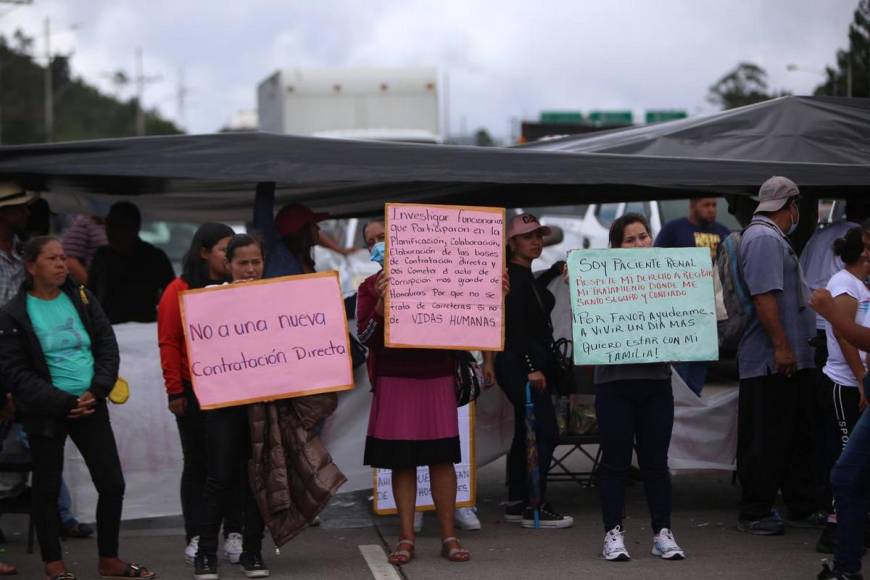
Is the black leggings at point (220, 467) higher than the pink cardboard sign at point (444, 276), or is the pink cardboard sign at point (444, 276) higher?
the pink cardboard sign at point (444, 276)

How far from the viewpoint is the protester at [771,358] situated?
23.0 feet

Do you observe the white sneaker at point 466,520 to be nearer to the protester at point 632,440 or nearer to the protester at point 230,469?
the protester at point 632,440

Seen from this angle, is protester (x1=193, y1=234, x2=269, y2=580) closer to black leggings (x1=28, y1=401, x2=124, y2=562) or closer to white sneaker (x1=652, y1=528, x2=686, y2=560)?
A: black leggings (x1=28, y1=401, x2=124, y2=562)

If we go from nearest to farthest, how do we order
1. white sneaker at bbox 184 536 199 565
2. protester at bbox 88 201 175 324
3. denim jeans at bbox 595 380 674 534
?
denim jeans at bbox 595 380 674 534, white sneaker at bbox 184 536 199 565, protester at bbox 88 201 175 324

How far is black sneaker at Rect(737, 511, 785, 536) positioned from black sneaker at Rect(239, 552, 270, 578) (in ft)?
9.22

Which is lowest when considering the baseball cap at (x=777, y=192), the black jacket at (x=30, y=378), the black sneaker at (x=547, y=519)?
the black sneaker at (x=547, y=519)

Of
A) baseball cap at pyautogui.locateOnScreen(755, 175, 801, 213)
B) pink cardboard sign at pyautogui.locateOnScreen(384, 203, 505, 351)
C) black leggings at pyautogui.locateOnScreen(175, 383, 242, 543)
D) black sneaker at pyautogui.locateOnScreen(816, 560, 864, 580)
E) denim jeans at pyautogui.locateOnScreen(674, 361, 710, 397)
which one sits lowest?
black sneaker at pyautogui.locateOnScreen(816, 560, 864, 580)

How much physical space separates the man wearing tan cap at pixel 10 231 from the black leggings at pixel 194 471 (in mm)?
1289

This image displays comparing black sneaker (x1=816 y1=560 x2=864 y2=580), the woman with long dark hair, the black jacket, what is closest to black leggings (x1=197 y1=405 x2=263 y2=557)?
the black jacket

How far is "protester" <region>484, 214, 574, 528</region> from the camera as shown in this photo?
24.6 ft

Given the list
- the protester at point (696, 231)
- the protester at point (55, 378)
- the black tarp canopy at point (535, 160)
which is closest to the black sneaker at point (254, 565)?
the protester at point (55, 378)

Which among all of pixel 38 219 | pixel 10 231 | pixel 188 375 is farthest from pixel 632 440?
pixel 38 219

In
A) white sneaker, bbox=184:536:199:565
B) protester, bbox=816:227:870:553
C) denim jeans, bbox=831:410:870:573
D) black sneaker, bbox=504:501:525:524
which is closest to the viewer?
denim jeans, bbox=831:410:870:573

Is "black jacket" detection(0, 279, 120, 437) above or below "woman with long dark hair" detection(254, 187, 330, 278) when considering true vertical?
below
